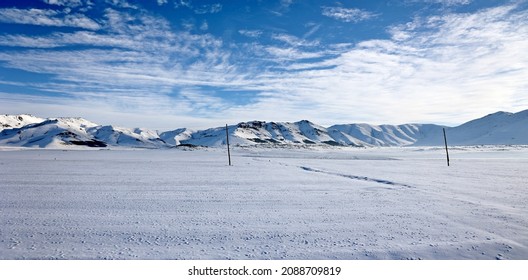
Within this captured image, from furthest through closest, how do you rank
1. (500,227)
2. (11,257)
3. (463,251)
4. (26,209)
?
(26,209), (500,227), (463,251), (11,257)

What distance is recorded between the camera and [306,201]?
41.5ft

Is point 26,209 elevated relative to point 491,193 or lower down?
elevated

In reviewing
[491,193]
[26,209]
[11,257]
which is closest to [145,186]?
[26,209]

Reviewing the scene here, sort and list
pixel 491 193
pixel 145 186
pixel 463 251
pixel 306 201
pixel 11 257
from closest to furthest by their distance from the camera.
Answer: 1. pixel 11 257
2. pixel 463 251
3. pixel 306 201
4. pixel 491 193
5. pixel 145 186

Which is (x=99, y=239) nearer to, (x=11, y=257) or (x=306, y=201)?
(x=11, y=257)

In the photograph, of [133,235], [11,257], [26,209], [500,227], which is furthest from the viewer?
[26,209]

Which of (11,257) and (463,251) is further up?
(11,257)

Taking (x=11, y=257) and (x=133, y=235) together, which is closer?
(x=11, y=257)

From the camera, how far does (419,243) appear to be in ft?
24.8

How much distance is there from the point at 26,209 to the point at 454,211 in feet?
48.8

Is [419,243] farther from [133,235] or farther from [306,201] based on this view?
[133,235]

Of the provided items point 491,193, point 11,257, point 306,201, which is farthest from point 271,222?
point 491,193

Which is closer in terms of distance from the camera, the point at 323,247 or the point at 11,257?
the point at 11,257

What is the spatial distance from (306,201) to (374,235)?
4708 mm
